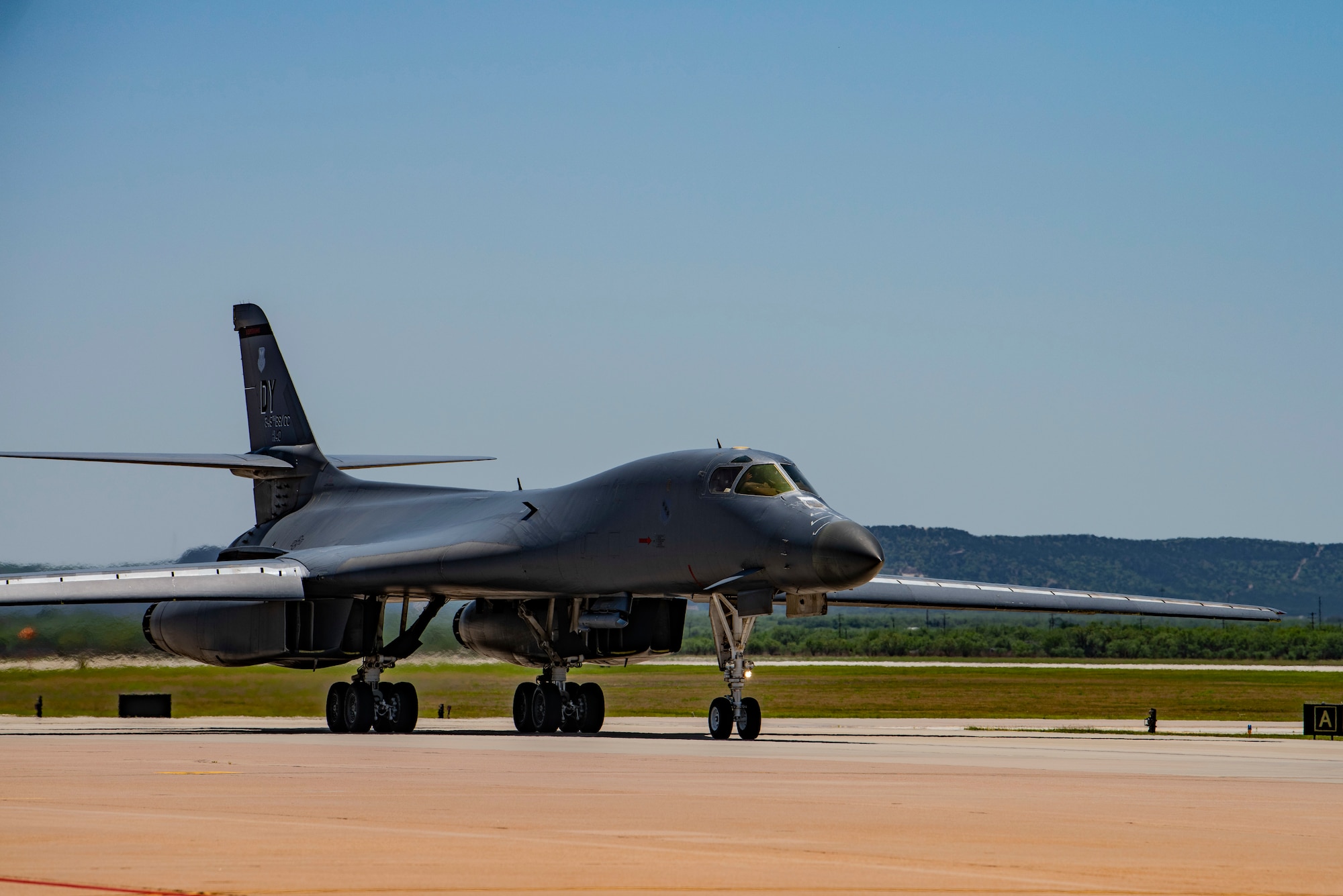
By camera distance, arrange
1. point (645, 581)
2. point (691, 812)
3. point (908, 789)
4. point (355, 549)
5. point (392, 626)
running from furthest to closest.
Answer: point (392, 626)
point (355, 549)
point (645, 581)
point (908, 789)
point (691, 812)

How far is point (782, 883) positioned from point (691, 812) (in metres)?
3.33

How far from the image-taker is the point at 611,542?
2197cm

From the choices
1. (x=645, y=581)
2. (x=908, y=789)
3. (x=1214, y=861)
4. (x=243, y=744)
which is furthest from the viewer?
(x=645, y=581)

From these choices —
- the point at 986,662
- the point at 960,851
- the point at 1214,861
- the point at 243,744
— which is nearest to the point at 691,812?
the point at 960,851

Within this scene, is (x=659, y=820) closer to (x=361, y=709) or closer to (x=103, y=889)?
(x=103, y=889)

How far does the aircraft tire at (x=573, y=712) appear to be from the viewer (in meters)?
24.1

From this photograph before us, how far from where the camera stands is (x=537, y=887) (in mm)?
6762

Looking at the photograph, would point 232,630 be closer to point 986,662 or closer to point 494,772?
point 494,772

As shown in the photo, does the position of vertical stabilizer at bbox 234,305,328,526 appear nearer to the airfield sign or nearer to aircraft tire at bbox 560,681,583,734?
aircraft tire at bbox 560,681,583,734

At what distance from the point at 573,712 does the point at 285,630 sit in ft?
14.1

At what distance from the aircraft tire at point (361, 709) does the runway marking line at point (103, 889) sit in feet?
58.9

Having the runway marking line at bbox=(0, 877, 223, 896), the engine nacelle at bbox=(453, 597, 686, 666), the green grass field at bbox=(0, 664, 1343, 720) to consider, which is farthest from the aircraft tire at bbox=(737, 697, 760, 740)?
the runway marking line at bbox=(0, 877, 223, 896)

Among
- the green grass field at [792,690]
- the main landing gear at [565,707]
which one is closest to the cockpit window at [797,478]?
the main landing gear at [565,707]

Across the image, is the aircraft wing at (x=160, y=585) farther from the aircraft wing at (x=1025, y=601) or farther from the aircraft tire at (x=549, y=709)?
the aircraft wing at (x=1025, y=601)
